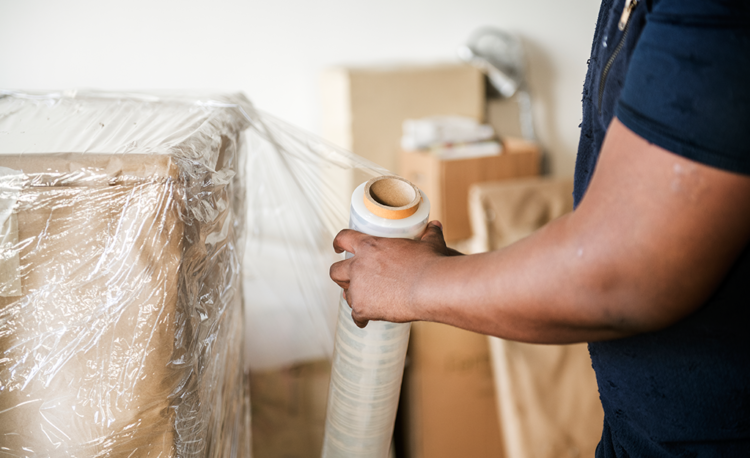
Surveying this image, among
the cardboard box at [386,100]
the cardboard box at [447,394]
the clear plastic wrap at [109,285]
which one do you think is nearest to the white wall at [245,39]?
the cardboard box at [386,100]

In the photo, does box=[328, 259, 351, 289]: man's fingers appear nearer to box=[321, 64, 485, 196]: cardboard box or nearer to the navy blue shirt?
the navy blue shirt

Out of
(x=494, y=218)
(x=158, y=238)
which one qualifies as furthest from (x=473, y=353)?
(x=158, y=238)

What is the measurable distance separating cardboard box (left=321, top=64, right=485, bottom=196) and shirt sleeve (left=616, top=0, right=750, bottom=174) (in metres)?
1.32

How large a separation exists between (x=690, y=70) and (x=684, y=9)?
0.15 feet

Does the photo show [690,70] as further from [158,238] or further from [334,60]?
[334,60]

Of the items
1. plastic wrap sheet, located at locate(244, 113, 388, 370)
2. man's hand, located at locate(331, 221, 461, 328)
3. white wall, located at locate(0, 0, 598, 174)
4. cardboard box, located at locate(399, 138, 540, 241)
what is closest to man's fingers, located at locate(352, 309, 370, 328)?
man's hand, located at locate(331, 221, 461, 328)

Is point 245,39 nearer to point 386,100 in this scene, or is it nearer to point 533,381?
point 386,100

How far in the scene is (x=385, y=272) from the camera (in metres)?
0.48

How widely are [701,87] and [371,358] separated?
0.40m

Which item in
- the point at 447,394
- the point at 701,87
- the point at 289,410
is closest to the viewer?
the point at 701,87

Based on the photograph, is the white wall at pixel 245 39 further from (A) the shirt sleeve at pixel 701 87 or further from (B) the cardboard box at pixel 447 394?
(A) the shirt sleeve at pixel 701 87

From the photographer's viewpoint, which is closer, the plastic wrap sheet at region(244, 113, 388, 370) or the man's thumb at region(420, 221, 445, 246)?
the man's thumb at region(420, 221, 445, 246)

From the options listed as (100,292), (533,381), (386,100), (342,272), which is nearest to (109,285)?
(100,292)

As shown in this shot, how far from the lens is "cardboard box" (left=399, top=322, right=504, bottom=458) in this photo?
1543 millimetres
